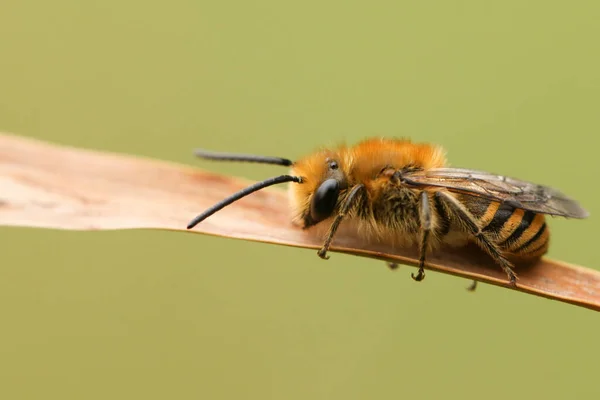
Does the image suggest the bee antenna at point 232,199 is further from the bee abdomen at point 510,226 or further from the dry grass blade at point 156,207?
the bee abdomen at point 510,226

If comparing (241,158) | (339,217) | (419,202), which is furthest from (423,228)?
(241,158)

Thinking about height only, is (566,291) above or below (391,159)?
below

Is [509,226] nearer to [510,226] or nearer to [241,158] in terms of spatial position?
[510,226]

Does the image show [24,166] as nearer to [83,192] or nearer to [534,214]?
[83,192]

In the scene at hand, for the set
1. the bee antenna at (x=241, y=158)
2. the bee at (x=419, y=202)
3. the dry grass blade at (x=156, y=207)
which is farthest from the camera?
the bee antenna at (x=241, y=158)

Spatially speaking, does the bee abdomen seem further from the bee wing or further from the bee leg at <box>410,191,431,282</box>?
the bee leg at <box>410,191,431,282</box>

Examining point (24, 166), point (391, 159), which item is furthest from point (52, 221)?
point (391, 159)

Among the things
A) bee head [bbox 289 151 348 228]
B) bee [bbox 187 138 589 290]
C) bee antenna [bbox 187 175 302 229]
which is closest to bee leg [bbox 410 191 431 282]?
bee [bbox 187 138 589 290]

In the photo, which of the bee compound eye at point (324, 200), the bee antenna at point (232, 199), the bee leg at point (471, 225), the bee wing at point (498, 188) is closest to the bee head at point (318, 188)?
the bee compound eye at point (324, 200)
